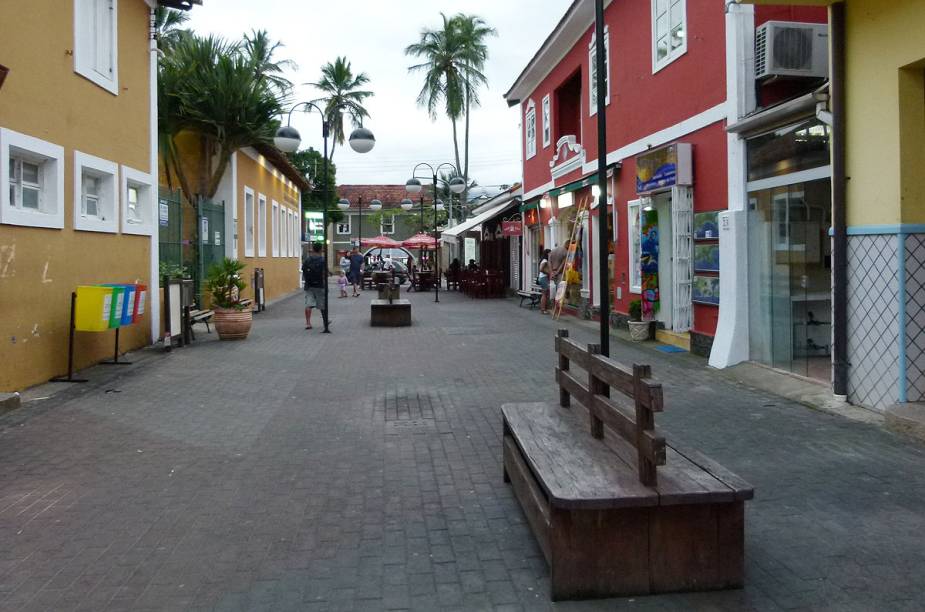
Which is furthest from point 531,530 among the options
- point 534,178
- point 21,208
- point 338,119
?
point 338,119

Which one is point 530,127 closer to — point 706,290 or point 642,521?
point 706,290

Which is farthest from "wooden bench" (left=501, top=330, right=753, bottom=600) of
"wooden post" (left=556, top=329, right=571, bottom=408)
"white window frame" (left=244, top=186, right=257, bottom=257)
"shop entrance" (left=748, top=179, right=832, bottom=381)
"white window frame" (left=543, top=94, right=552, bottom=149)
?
"white window frame" (left=244, top=186, right=257, bottom=257)

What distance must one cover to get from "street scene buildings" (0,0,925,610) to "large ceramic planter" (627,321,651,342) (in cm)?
7

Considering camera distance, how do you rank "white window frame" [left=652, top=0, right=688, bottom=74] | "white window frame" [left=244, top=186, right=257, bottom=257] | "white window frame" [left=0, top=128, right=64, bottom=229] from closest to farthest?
"white window frame" [left=0, top=128, right=64, bottom=229] → "white window frame" [left=652, top=0, right=688, bottom=74] → "white window frame" [left=244, top=186, right=257, bottom=257]

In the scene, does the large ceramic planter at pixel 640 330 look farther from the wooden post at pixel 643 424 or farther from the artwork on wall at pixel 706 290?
the wooden post at pixel 643 424

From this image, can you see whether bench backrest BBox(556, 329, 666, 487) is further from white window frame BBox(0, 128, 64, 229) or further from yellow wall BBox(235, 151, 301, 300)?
yellow wall BBox(235, 151, 301, 300)

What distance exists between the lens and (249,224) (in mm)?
23422

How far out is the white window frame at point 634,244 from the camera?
14.2 metres

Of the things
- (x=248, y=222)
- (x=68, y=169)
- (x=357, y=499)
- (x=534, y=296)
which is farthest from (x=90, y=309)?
(x=248, y=222)

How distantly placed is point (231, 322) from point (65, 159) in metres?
4.64

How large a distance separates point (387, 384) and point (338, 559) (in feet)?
17.7

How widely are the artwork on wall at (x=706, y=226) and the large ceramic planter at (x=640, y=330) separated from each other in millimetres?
2119

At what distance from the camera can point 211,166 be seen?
20.0m

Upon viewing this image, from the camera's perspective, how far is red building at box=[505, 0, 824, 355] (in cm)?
1091
